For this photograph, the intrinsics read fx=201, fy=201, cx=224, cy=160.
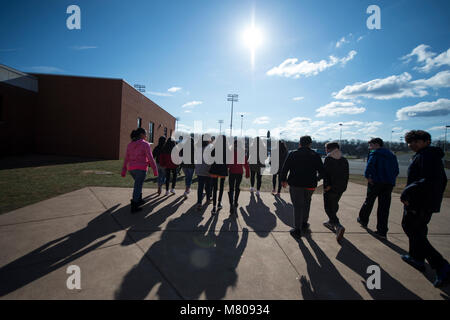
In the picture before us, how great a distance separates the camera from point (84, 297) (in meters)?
1.97

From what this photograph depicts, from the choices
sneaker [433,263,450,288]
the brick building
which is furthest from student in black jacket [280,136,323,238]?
the brick building

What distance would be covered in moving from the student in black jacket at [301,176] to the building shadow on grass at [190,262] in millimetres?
1038

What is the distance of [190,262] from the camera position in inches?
104

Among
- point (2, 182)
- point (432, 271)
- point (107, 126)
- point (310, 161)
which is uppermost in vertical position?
point (107, 126)

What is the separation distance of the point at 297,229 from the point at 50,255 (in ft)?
12.4

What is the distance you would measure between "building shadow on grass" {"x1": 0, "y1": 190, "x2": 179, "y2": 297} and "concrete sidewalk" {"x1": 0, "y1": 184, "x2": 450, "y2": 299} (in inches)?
0.5

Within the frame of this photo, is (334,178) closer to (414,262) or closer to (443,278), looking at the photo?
(414,262)

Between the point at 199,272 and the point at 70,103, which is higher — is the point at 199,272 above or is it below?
below

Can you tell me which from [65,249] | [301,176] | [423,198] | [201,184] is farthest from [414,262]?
[65,249]

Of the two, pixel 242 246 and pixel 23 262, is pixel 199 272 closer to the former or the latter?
pixel 242 246

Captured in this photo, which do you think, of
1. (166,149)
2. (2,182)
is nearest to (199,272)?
(166,149)

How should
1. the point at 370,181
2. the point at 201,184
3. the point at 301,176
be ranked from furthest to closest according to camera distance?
1. the point at 201,184
2. the point at 370,181
3. the point at 301,176

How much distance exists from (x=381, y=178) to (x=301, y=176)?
171 centimetres

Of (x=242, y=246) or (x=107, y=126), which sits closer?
(x=242, y=246)
